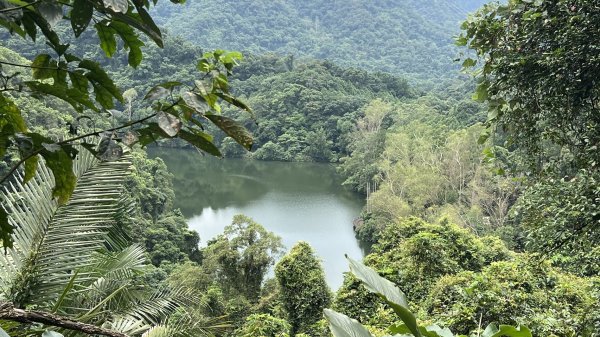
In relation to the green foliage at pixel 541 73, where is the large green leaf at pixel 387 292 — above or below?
below

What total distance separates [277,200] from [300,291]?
12.9 m

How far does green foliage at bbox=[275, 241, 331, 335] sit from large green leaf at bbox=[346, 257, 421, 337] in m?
6.69

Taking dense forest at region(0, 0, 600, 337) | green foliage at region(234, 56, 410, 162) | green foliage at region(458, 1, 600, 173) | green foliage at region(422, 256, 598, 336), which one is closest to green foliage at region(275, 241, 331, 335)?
dense forest at region(0, 0, 600, 337)

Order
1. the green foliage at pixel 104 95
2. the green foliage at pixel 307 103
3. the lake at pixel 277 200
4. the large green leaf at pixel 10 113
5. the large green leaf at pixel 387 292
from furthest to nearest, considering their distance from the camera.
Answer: the green foliage at pixel 307 103
the lake at pixel 277 200
the large green leaf at pixel 10 113
the green foliage at pixel 104 95
the large green leaf at pixel 387 292

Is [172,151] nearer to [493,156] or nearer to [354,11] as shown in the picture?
[493,156]

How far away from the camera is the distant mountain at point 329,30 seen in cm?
6262

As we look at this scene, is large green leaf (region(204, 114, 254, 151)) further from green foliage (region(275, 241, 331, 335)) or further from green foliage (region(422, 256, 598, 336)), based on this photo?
green foliage (region(275, 241, 331, 335))

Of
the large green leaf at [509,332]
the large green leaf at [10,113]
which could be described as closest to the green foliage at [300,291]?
the large green leaf at [10,113]

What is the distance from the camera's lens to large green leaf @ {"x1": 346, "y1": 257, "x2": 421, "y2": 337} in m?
0.44

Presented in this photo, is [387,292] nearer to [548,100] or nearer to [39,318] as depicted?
[39,318]

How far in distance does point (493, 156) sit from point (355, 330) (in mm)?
2216

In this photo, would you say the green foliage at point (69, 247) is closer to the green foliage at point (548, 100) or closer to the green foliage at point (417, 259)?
the green foliage at point (548, 100)

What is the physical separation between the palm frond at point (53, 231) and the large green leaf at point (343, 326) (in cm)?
138

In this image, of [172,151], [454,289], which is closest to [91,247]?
[454,289]
